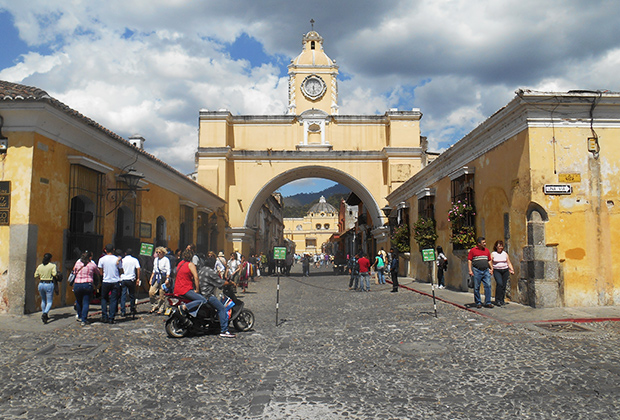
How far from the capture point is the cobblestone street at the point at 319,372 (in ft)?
13.9

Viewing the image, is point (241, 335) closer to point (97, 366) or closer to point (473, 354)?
point (97, 366)

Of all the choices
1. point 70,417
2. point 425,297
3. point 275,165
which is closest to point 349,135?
point 275,165

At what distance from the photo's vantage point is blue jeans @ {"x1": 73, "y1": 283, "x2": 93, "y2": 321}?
28.1ft

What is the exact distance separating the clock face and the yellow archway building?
1.37 m

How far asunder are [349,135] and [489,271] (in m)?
18.5

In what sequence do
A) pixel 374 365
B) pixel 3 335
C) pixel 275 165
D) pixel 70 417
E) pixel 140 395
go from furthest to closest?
pixel 275 165 → pixel 3 335 → pixel 374 365 → pixel 140 395 → pixel 70 417

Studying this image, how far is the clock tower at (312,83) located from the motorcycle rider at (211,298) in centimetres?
2136

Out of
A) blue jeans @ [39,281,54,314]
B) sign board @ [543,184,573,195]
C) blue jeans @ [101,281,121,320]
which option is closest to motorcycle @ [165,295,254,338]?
blue jeans @ [101,281,121,320]

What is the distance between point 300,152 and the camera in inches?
1057

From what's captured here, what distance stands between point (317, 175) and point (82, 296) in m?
21.0

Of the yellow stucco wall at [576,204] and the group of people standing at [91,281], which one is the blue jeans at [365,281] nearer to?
the yellow stucco wall at [576,204]

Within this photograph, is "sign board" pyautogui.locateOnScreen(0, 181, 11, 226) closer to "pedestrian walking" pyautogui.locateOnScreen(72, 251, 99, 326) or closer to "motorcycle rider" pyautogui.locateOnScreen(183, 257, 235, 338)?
"pedestrian walking" pyautogui.locateOnScreen(72, 251, 99, 326)

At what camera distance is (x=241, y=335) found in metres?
7.83

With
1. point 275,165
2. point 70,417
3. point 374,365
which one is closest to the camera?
point 70,417
